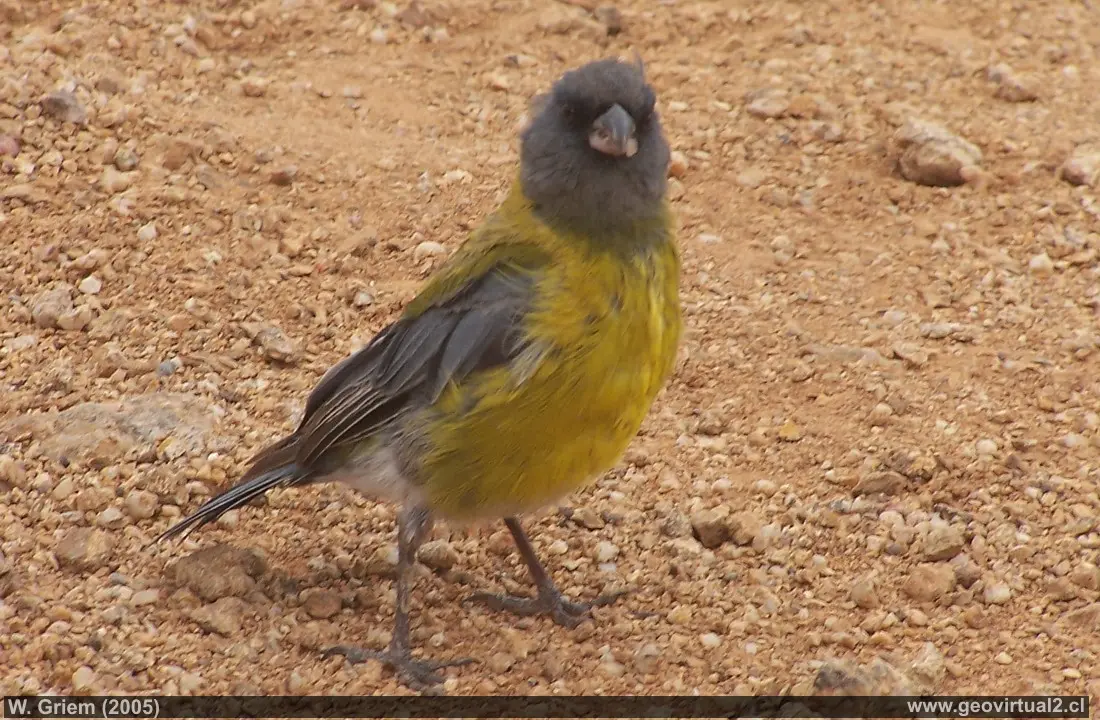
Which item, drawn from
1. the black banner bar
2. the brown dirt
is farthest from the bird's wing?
the black banner bar

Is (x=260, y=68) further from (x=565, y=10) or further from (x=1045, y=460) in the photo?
(x=1045, y=460)

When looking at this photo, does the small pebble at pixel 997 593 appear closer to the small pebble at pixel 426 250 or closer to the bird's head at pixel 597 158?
the bird's head at pixel 597 158

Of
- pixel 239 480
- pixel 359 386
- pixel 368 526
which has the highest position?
pixel 359 386

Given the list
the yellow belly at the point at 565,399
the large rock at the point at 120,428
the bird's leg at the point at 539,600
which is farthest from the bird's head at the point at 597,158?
the large rock at the point at 120,428

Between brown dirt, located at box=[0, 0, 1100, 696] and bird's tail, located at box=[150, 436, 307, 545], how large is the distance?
0.16 m

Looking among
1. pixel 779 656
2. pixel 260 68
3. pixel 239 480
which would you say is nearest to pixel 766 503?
pixel 779 656

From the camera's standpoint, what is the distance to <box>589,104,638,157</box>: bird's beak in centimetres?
500

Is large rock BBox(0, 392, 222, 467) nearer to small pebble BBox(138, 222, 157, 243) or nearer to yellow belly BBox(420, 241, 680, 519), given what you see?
small pebble BBox(138, 222, 157, 243)

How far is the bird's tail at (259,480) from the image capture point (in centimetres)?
Result: 539

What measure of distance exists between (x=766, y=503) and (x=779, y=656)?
863 mm

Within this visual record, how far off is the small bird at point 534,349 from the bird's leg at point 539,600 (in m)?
0.42

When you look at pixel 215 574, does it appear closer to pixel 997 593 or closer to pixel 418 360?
pixel 418 360

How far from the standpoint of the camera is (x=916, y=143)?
7.93 m

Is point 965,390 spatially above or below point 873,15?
below
